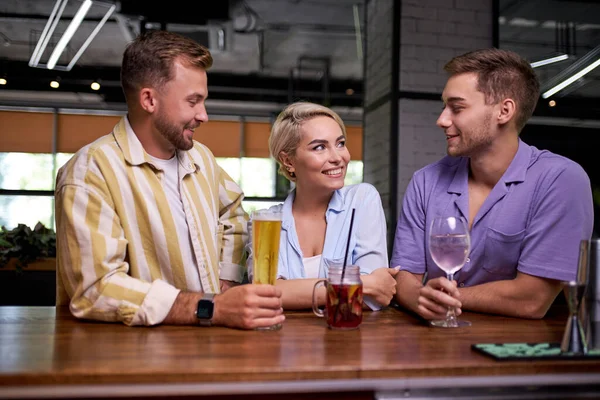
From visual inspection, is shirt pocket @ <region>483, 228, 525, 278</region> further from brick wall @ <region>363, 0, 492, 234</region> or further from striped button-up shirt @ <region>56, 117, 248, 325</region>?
brick wall @ <region>363, 0, 492, 234</region>

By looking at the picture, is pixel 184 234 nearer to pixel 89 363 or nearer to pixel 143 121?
pixel 143 121

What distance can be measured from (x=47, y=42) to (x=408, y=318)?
811 centimetres

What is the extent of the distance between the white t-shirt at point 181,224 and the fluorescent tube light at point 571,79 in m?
4.69

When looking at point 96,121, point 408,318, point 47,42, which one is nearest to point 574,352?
point 408,318

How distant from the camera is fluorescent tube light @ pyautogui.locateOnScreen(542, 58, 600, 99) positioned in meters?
5.70

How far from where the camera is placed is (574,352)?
1.21m

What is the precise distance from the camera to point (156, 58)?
1.87 metres

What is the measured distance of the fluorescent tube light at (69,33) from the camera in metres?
5.25

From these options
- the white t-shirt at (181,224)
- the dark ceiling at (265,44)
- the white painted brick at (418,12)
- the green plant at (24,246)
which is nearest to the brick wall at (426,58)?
the white painted brick at (418,12)

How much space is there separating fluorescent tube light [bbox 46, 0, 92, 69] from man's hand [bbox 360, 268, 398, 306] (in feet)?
13.9

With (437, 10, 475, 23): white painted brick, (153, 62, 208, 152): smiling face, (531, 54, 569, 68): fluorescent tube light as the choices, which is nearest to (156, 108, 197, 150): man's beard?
(153, 62, 208, 152): smiling face

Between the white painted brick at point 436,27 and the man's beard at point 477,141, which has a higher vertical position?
the white painted brick at point 436,27

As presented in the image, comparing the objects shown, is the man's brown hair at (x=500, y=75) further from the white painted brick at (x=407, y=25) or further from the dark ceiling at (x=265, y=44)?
the dark ceiling at (x=265, y=44)

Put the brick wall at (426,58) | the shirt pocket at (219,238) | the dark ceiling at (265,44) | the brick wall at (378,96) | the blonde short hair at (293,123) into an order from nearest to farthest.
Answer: the shirt pocket at (219,238)
the blonde short hair at (293,123)
the brick wall at (426,58)
the brick wall at (378,96)
the dark ceiling at (265,44)
